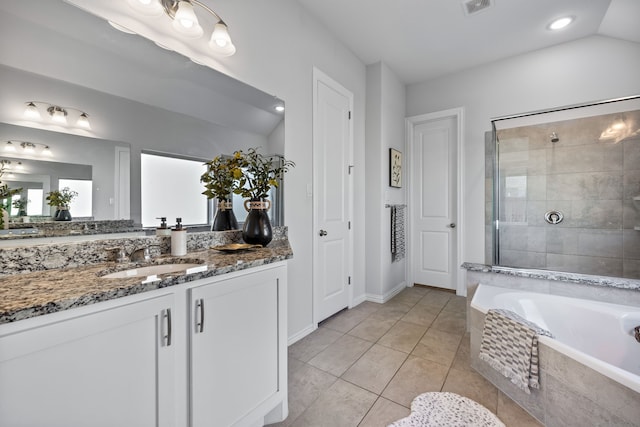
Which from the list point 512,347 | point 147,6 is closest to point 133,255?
point 147,6

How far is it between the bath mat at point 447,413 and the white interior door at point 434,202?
2.20 m

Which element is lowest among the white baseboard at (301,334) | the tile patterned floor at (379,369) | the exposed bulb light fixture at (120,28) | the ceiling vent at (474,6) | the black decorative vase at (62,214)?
the tile patterned floor at (379,369)

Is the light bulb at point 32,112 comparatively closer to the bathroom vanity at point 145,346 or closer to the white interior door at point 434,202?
the bathroom vanity at point 145,346

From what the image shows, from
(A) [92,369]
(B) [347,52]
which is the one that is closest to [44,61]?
(A) [92,369]

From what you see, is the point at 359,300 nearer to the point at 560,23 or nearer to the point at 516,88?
the point at 516,88

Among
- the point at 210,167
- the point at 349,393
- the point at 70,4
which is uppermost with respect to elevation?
the point at 70,4

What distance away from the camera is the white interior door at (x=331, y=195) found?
2.53m

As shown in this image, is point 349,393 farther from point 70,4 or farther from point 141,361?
point 70,4

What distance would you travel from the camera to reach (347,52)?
9.70 ft

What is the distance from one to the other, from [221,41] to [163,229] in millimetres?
1106

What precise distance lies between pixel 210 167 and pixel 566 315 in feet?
8.34

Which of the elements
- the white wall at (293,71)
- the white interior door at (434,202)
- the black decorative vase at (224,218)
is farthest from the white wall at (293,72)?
the white interior door at (434,202)

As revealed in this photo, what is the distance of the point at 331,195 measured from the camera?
274cm

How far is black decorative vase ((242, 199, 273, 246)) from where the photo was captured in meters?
1.68
